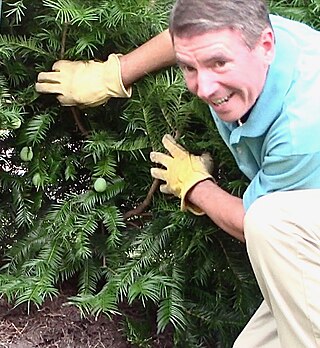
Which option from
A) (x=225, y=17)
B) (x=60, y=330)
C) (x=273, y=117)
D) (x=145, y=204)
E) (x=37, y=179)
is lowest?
(x=60, y=330)

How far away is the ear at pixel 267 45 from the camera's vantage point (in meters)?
1.79

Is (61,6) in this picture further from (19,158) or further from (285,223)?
(285,223)

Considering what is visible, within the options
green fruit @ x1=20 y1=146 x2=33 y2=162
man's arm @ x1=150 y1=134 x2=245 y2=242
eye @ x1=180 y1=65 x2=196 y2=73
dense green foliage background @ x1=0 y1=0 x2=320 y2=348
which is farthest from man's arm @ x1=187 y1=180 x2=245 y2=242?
green fruit @ x1=20 y1=146 x2=33 y2=162

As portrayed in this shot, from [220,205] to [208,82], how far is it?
0.40 meters

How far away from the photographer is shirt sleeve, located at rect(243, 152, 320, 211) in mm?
1824

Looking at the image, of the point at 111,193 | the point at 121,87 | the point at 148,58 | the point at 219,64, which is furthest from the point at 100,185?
the point at 219,64

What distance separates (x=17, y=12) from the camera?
2.19 metres

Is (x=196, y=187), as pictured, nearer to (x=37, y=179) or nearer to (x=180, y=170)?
(x=180, y=170)

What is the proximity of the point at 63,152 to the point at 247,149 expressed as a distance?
0.65m

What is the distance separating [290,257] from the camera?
5.95 ft

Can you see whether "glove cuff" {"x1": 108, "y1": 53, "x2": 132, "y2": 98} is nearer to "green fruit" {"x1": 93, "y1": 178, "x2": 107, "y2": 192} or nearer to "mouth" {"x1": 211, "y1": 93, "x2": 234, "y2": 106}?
"green fruit" {"x1": 93, "y1": 178, "x2": 107, "y2": 192}

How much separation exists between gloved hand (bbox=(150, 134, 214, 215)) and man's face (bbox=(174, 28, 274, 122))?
34 cm

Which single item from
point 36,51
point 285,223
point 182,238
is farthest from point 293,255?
point 36,51

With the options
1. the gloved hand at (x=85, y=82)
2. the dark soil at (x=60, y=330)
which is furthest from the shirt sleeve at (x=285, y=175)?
the dark soil at (x=60, y=330)
